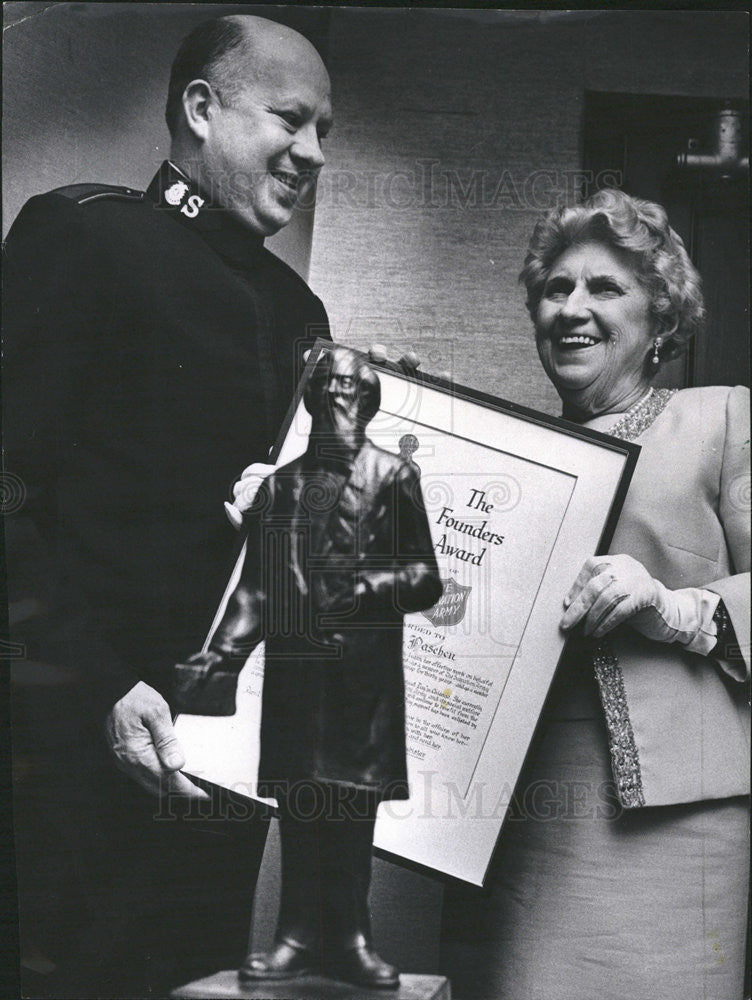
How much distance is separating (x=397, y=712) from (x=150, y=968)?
0.61 metres

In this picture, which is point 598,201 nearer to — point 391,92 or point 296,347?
point 391,92

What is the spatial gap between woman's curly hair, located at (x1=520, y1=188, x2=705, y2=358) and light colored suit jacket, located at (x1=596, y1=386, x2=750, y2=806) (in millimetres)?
146

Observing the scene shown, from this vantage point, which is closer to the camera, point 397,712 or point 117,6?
point 397,712

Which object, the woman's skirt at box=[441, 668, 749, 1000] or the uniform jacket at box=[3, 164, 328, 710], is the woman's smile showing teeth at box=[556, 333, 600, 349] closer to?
the uniform jacket at box=[3, 164, 328, 710]

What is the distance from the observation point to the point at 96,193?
154 centimetres

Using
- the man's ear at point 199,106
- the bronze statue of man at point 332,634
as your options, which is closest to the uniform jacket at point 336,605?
the bronze statue of man at point 332,634

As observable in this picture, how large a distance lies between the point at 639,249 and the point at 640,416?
0.28 metres

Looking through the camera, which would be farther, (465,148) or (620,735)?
(465,148)

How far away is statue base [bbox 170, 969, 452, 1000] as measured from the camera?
149 centimetres

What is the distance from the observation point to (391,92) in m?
1.59

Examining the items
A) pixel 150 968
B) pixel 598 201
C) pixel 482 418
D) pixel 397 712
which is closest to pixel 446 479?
pixel 482 418

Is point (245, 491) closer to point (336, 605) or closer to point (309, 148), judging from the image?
point (336, 605)

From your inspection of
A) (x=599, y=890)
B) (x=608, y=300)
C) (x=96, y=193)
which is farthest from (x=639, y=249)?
(x=599, y=890)

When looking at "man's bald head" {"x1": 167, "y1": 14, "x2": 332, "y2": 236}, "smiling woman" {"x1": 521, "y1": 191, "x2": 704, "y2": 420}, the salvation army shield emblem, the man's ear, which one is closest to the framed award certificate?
the salvation army shield emblem
